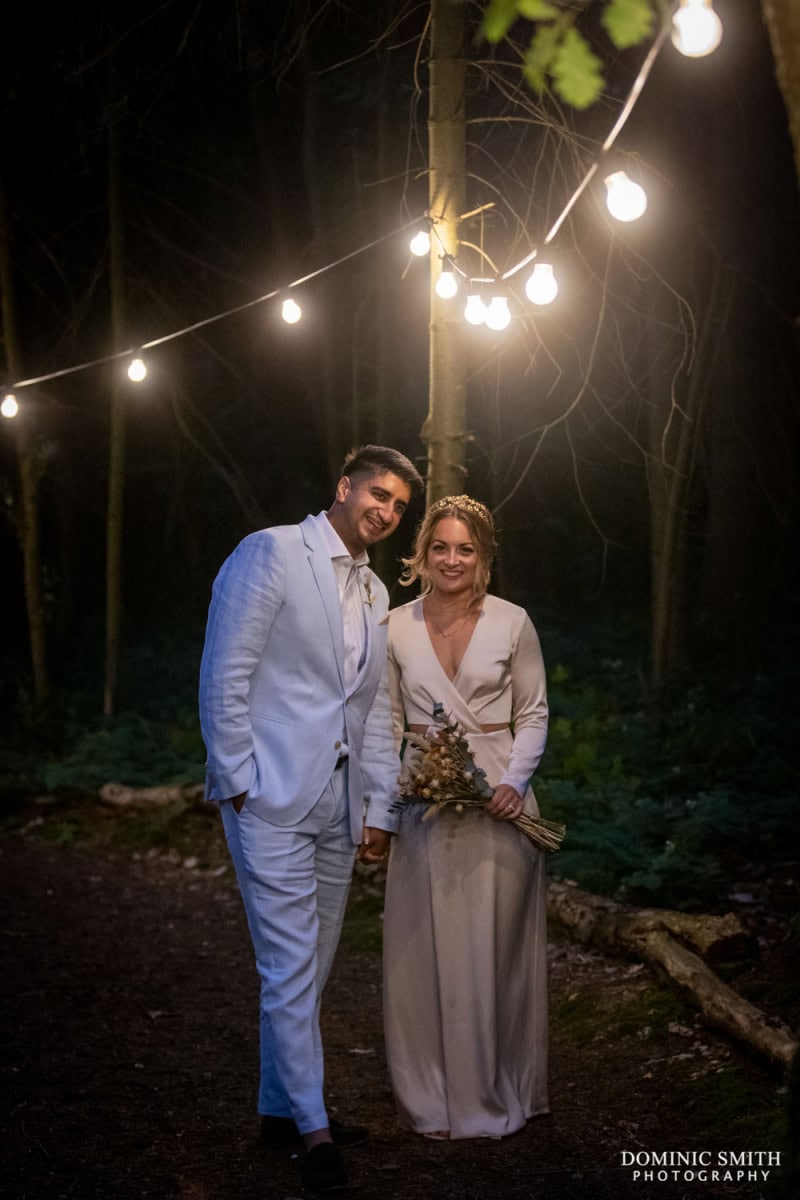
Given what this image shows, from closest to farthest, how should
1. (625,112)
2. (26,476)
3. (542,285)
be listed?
(625,112) < (542,285) < (26,476)

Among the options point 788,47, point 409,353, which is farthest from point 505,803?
point 409,353

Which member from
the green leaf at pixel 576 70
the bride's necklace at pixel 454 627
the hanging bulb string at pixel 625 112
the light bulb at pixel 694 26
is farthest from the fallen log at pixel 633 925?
the green leaf at pixel 576 70

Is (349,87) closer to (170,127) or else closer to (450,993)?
(170,127)

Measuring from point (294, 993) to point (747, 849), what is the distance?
511 cm

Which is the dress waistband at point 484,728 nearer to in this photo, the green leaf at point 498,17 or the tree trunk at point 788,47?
the tree trunk at point 788,47

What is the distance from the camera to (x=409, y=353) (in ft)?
57.8

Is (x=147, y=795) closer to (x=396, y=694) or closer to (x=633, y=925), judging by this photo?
(x=633, y=925)

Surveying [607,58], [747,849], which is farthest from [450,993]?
[607,58]

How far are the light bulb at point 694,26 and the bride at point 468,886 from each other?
7.76 feet

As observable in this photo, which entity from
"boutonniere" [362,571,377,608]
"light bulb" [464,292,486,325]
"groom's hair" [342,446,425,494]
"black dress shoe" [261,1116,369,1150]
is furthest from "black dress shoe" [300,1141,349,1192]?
"light bulb" [464,292,486,325]

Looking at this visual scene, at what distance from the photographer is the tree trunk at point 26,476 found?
14.7 meters

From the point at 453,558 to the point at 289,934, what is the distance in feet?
5.45

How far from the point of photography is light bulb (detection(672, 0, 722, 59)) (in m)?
3.02

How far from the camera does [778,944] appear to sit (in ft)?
21.2
